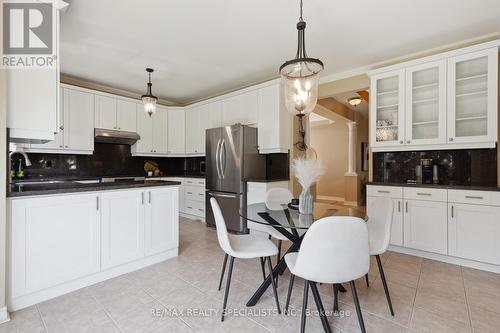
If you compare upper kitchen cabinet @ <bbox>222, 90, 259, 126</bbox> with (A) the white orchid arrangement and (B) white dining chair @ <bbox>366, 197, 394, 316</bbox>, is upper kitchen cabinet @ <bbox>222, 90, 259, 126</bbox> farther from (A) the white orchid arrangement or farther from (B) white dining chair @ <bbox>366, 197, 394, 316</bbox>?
(B) white dining chair @ <bbox>366, 197, 394, 316</bbox>

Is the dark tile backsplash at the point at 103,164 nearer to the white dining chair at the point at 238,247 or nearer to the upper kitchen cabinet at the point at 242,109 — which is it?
the upper kitchen cabinet at the point at 242,109

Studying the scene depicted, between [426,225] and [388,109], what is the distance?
1633 mm

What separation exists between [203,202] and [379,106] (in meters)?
3.45

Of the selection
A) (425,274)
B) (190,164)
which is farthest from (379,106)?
(190,164)

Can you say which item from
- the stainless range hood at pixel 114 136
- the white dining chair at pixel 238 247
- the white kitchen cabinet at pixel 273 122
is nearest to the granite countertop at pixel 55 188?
the white dining chair at pixel 238 247

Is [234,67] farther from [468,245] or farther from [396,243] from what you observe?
[468,245]

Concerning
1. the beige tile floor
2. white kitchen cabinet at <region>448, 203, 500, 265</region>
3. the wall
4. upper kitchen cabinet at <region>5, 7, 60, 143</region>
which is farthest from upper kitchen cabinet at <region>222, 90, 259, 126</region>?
the wall

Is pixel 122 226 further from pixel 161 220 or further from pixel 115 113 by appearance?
pixel 115 113

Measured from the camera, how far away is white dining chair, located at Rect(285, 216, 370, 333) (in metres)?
1.31

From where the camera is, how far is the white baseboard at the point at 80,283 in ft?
6.08

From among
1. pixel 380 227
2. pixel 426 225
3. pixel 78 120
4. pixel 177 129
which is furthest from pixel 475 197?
pixel 78 120

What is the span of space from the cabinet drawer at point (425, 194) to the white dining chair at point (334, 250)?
2102mm

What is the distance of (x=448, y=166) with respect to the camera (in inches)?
123

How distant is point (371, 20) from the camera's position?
2.49 metres
